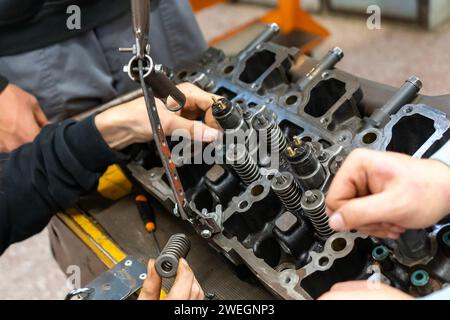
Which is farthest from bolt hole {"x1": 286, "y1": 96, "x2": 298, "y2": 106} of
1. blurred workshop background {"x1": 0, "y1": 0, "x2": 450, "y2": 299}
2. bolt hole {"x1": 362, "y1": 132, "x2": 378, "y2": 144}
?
blurred workshop background {"x1": 0, "y1": 0, "x2": 450, "y2": 299}

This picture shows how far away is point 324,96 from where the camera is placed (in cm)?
123

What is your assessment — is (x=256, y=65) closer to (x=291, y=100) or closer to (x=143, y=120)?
(x=291, y=100)

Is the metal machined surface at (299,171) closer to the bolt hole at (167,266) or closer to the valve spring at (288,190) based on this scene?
the valve spring at (288,190)

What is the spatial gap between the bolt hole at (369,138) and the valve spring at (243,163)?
0.23 meters

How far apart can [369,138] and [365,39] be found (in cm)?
245

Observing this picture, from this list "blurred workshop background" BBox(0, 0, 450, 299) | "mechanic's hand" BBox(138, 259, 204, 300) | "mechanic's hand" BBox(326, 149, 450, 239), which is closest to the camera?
"mechanic's hand" BBox(326, 149, 450, 239)

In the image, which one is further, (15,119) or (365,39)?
(365,39)

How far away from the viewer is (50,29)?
1.51 metres

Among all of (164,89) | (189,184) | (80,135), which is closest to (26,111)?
(80,135)

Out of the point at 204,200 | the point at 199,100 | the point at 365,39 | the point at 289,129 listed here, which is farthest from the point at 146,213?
the point at 365,39

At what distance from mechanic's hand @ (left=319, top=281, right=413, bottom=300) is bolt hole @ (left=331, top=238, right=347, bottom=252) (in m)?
0.11

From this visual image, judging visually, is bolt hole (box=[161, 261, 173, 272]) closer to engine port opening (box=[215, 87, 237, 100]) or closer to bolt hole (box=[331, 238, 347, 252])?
bolt hole (box=[331, 238, 347, 252])

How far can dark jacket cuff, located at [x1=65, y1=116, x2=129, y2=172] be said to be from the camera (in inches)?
49.8

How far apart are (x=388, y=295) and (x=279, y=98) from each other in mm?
609
